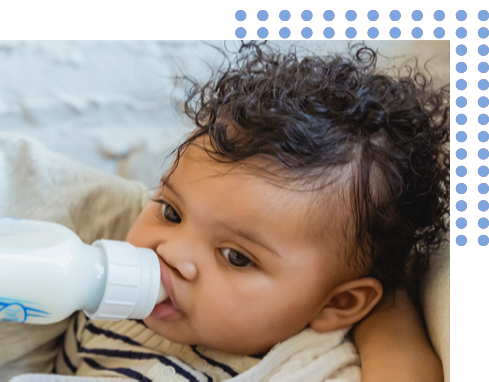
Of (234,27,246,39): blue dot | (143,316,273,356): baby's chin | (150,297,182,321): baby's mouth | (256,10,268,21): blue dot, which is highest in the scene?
(256,10,268,21): blue dot

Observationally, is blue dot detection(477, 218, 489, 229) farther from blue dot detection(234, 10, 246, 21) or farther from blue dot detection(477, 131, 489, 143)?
blue dot detection(234, 10, 246, 21)

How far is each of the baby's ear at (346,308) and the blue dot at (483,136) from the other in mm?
255

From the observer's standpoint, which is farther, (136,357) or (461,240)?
(136,357)

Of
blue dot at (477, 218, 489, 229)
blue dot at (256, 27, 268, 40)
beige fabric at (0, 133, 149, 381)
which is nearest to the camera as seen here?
blue dot at (477, 218, 489, 229)

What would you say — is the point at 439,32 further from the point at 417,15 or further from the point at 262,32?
the point at 262,32

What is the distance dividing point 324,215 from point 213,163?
0.15m

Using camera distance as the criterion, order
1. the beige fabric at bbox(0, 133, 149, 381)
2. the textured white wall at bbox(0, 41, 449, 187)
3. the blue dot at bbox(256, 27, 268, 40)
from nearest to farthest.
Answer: the blue dot at bbox(256, 27, 268, 40)
the beige fabric at bbox(0, 133, 149, 381)
the textured white wall at bbox(0, 41, 449, 187)

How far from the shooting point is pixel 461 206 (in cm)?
51

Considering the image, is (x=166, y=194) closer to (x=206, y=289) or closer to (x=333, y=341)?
(x=206, y=289)

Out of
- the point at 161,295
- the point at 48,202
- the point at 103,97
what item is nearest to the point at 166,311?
the point at 161,295

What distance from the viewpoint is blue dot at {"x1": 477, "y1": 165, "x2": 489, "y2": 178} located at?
0.50 m

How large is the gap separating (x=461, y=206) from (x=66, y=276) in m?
0.43

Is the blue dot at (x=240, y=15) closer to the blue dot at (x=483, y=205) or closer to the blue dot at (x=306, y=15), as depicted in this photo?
the blue dot at (x=306, y=15)

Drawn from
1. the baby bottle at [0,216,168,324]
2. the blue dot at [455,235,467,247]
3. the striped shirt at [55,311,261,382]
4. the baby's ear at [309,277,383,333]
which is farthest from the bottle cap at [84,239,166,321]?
the blue dot at [455,235,467,247]
